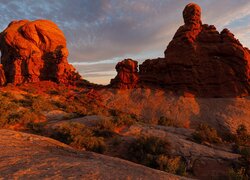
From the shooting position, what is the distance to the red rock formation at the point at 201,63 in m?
33.0

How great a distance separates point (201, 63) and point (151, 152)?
28.3 metres

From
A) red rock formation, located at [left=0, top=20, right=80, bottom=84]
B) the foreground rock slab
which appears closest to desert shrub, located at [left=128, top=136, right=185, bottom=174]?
the foreground rock slab

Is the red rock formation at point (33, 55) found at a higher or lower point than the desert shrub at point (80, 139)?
higher

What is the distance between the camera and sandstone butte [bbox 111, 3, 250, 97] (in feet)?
108

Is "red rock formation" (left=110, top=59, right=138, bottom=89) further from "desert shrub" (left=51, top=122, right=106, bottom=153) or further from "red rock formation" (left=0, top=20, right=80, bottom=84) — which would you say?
"desert shrub" (left=51, top=122, right=106, bottom=153)

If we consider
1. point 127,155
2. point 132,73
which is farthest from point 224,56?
point 127,155

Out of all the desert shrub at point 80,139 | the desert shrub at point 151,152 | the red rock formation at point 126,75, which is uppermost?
the red rock formation at point 126,75

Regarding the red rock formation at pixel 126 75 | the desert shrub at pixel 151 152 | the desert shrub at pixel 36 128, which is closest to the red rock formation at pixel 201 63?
the red rock formation at pixel 126 75

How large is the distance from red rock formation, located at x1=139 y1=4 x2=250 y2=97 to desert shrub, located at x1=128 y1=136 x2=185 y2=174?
25797mm

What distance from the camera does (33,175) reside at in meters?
3.88

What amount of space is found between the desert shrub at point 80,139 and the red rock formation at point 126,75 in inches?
1037

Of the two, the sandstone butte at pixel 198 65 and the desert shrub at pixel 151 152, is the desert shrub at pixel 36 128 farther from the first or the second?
the sandstone butte at pixel 198 65

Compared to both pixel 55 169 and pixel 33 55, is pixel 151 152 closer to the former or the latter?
pixel 55 169

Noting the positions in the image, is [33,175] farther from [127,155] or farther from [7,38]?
[7,38]
